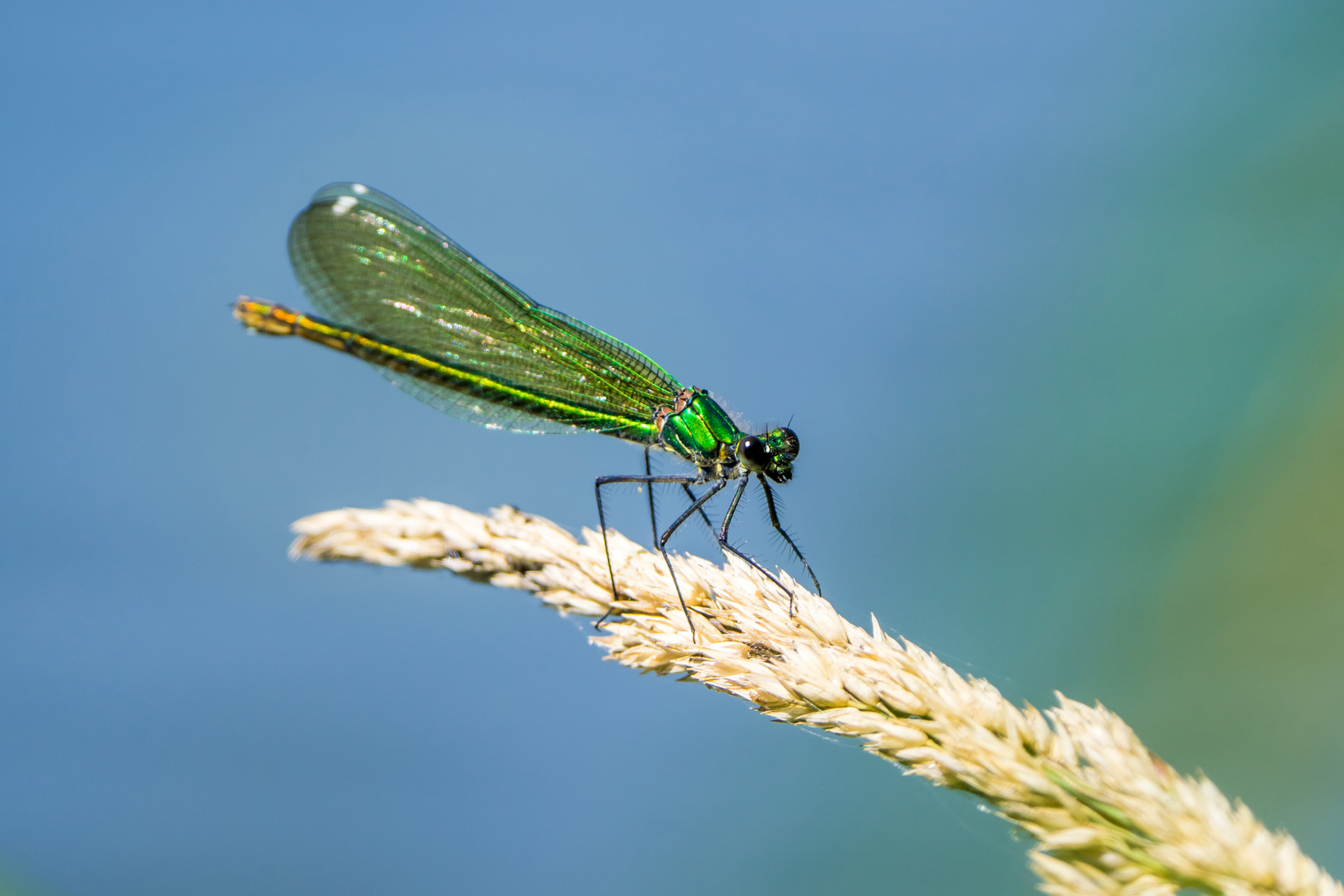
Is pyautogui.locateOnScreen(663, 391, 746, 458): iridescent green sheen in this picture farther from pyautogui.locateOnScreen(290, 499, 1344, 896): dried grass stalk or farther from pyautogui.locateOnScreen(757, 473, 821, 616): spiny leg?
pyautogui.locateOnScreen(290, 499, 1344, 896): dried grass stalk

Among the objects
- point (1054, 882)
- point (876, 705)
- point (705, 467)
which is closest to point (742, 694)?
point (876, 705)

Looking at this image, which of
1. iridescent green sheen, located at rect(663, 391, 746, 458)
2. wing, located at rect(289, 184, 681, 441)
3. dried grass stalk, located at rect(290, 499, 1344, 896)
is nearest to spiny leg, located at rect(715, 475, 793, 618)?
dried grass stalk, located at rect(290, 499, 1344, 896)

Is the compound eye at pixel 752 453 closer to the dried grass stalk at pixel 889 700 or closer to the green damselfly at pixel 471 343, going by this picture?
the green damselfly at pixel 471 343

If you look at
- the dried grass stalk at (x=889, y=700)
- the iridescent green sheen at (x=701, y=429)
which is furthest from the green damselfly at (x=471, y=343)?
the dried grass stalk at (x=889, y=700)

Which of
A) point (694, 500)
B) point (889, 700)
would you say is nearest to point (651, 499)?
point (694, 500)

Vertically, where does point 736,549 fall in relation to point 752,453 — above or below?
below

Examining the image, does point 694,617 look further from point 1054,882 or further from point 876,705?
point 1054,882

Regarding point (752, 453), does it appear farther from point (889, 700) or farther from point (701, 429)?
point (889, 700)
